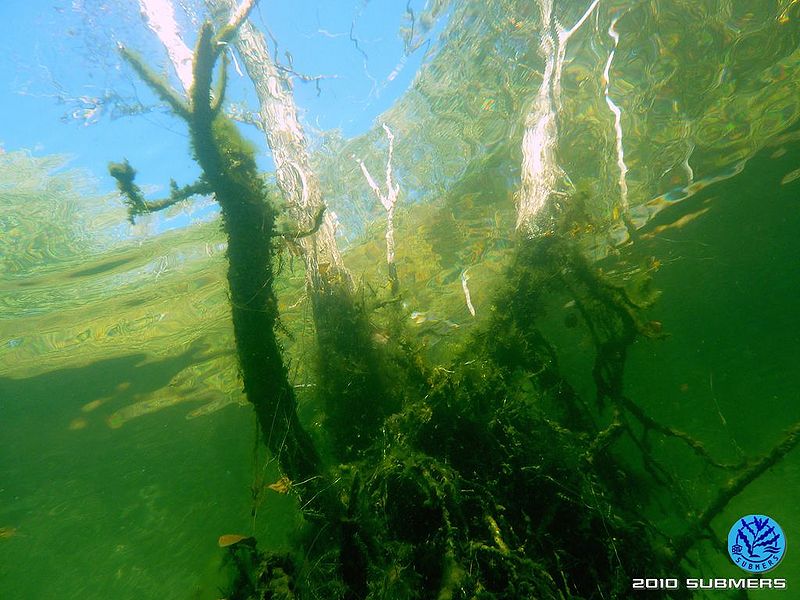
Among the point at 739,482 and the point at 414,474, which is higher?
the point at 414,474

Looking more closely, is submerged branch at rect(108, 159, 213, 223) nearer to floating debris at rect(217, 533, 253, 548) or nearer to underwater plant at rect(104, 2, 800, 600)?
underwater plant at rect(104, 2, 800, 600)

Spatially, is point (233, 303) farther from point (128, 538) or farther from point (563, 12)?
point (128, 538)

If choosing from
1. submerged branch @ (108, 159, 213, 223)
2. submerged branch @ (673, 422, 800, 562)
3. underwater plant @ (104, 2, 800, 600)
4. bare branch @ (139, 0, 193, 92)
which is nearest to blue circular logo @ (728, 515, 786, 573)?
underwater plant @ (104, 2, 800, 600)

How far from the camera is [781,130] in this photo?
10.3 meters

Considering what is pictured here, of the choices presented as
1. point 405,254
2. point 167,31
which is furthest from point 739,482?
point 167,31

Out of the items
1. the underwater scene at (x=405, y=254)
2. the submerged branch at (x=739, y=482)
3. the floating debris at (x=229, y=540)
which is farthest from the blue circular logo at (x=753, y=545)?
the floating debris at (x=229, y=540)

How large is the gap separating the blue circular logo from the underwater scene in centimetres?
12

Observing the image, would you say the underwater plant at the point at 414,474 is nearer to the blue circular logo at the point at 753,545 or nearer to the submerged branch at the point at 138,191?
the submerged branch at the point at 138,191

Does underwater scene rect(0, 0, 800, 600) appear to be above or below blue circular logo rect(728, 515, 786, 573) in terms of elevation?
above

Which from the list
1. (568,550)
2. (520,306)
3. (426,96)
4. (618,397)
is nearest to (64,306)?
(426,96)

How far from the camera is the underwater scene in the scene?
15.2 feet

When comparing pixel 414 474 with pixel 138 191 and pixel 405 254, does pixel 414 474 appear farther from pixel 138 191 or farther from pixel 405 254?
pixel 405 254

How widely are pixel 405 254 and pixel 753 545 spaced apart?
1181 cm

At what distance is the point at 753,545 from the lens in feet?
30.7
